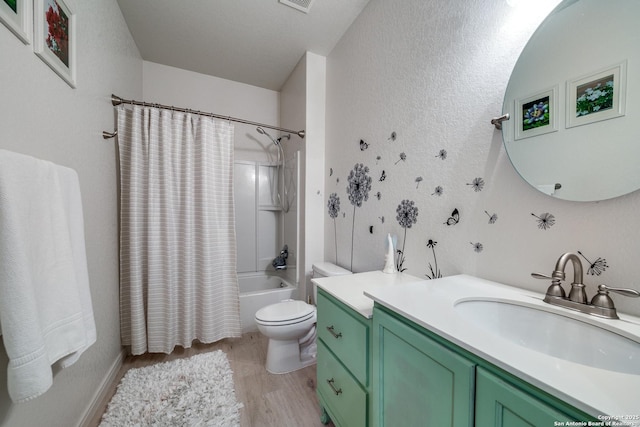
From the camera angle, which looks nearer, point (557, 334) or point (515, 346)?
point (515, 346)

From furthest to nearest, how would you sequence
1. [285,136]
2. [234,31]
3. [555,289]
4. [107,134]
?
[285,136] → [234,31] → [107,134] → [555,289]

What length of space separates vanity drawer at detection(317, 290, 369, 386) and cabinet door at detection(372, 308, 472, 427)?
8 cm

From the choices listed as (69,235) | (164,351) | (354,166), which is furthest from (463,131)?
(164,351)

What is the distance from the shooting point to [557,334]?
68cm

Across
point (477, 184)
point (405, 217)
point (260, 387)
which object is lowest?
point (260, 387)

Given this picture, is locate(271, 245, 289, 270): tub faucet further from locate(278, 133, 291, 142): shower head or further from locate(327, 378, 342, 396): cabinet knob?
locate(327, 378, 342, 396): cabinet knob

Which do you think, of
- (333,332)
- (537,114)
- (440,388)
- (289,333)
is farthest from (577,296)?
(289,333)

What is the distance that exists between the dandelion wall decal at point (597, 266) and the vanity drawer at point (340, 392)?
0.84 m

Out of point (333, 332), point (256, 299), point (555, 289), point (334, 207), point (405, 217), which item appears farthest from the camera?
point (256, 299)

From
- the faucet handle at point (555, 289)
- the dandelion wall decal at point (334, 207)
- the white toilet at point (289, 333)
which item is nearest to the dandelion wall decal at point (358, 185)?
the dandelion wall decal at point (334, 207)

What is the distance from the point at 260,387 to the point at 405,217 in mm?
1414

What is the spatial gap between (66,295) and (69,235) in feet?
0.74

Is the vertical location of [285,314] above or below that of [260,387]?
above

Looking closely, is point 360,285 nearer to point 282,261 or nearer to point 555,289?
point 555,289
